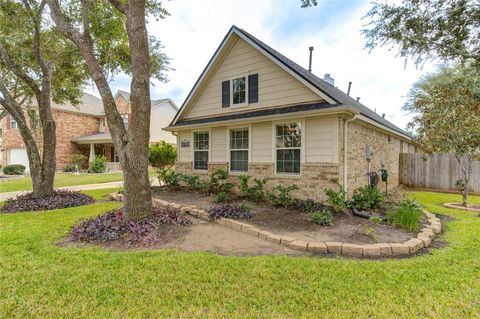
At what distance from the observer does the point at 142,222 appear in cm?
518

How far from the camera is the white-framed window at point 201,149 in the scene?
10844 millimetres

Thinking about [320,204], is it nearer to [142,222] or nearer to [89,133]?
[142,222]

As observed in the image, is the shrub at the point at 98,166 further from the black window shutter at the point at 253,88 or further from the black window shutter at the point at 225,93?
the black window shutter at the point at 253,88

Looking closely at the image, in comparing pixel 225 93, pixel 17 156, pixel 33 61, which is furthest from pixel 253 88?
pixel 17 156

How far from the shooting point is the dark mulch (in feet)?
15.4

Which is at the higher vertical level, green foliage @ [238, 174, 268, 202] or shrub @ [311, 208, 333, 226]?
green foliage @ [238, 174, 268, 202]

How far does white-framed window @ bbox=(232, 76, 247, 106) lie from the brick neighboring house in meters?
14.8

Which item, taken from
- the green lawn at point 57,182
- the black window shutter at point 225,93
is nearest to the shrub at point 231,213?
the black window shutter at point 225,93

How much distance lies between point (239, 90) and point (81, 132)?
22.0 meters

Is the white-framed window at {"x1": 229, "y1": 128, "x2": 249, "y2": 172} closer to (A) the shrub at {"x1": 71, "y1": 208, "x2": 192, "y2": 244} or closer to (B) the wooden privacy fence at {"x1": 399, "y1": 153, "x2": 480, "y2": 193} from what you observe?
(A) the shrub at {"x1": 71, "y1": 208, "x2": 192, "y2": 244}

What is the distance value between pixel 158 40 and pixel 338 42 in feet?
25.9

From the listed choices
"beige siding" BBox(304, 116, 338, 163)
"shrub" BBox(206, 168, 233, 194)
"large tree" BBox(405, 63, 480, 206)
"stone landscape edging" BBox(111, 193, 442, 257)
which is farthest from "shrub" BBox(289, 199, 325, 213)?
"large tree" BBox(405, 63, 480, 206)

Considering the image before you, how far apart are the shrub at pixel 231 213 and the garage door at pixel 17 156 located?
26.7 metres

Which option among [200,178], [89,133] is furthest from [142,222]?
[89,133]
